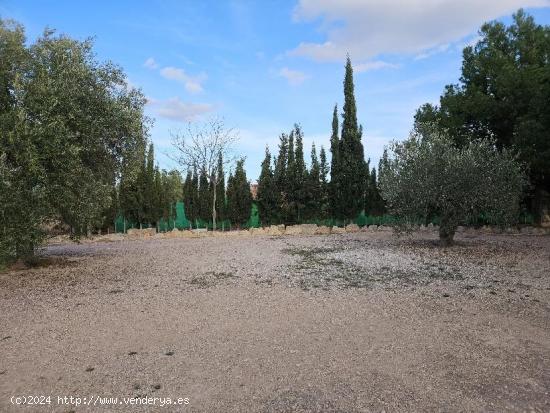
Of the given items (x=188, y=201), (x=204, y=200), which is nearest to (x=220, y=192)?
(x=204, y=200)

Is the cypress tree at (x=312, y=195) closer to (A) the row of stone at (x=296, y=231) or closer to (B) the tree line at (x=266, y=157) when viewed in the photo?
(B) the tree line at (x=266, y=157)

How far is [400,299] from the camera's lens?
26.6 ft

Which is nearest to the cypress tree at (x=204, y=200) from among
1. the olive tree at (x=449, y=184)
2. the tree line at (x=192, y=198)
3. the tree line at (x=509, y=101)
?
the tree line at (x=192, y=198)

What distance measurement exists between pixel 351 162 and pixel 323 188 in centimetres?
290

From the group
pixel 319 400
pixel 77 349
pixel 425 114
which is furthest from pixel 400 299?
pixel 425 114

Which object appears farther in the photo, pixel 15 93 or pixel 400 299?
pixel 15 93

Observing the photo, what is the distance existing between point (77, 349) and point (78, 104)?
7504mm

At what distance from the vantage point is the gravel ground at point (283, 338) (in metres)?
4.26

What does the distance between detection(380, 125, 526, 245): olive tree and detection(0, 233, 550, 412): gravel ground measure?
188 inches

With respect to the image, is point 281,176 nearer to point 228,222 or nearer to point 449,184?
point 228,222

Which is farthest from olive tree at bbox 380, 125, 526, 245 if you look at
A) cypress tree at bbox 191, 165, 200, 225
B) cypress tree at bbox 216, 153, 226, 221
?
cypress tree at bbox 191, 165, 200, 225

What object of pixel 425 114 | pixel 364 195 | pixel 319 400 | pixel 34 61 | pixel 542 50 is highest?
pixel 542 50

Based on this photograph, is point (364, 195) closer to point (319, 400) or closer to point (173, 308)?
point (173, 308)

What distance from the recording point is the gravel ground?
426cm
